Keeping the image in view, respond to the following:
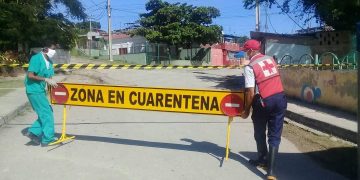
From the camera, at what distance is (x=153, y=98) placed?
7.11 m

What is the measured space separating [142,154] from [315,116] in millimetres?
4988

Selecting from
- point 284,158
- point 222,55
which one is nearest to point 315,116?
point 284,158

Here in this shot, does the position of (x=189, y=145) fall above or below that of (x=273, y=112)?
below

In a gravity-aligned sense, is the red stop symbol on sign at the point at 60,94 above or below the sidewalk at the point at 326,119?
above

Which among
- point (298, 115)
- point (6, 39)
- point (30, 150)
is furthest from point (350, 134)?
point (6, 39)

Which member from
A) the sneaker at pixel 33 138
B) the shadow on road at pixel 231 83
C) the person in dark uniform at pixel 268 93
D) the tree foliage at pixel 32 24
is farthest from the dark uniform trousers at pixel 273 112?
the tree foliage at pixel 32 24

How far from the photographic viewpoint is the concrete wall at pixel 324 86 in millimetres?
10844

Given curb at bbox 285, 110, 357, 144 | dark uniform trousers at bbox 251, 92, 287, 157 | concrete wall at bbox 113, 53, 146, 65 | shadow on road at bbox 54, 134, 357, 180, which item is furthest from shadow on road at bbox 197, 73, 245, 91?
concrete wall at bbox 113, 53, 146, 65

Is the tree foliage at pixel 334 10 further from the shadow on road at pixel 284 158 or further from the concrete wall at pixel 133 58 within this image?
the concrete wall at pixel 133 58

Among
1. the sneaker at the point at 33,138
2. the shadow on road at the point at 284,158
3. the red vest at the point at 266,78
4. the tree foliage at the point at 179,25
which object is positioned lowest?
the shadow on road at the point at 284,158

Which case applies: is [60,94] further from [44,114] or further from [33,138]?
[33,138]

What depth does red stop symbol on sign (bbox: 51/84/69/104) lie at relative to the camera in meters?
7.53

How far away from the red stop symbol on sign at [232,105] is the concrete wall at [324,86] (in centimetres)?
465

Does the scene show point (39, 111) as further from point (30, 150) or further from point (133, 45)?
point (133, 45)
